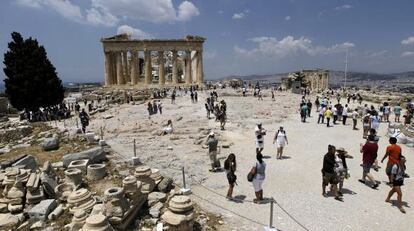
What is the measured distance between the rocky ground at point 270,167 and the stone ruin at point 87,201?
1415 millimetres

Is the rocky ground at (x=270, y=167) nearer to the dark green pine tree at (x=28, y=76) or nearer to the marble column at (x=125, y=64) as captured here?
the dark green pine tree at (x=28, y=76)

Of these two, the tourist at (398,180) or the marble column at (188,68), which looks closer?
the tourist at (398,180)

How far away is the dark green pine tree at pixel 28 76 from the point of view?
110 feet

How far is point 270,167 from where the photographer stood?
13.9m

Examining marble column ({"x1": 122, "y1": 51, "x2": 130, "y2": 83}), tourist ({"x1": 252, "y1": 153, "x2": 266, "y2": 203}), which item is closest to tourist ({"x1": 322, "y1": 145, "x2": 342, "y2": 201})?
tourist ({"x1": 252, "y1": 153, "x2": 266, "y2": 203})

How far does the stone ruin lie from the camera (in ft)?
27.6

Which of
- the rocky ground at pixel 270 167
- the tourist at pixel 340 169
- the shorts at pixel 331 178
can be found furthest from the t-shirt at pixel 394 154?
the shorts at pixel 331 178

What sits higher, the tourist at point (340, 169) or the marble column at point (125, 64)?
the marble column at point (125, 64)

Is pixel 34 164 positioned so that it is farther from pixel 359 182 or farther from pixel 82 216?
pixel 359 182

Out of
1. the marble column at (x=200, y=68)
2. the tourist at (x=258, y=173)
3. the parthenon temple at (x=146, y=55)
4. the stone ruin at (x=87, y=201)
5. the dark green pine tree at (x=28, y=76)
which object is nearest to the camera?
the stone ruin at (x=87, y=201)

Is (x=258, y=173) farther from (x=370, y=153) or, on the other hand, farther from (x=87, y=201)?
(x=87, y=201)

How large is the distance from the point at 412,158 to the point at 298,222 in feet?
30.3

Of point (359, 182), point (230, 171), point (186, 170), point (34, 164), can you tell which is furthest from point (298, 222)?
point (34, 164)

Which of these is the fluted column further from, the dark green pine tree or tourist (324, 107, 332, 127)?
tourist (324, 107, 332, 127)
